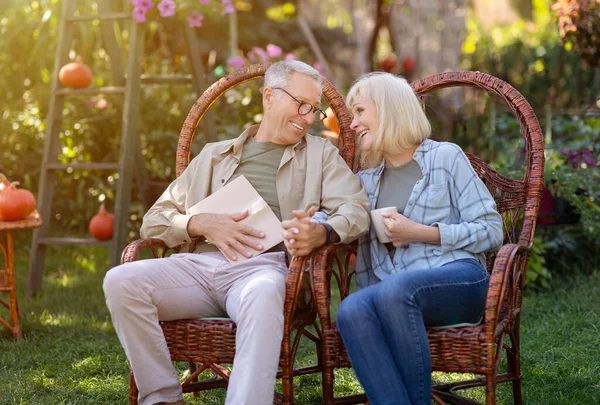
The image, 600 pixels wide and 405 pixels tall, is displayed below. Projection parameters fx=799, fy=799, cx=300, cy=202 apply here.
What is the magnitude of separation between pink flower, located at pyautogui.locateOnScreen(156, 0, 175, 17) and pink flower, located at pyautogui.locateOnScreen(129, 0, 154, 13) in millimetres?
49

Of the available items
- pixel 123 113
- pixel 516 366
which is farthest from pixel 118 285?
pixel 123 113

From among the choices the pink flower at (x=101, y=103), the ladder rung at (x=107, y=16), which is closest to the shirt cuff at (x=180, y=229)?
the ladder rung at (x=107, y=16)

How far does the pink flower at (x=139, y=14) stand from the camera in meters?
4.34

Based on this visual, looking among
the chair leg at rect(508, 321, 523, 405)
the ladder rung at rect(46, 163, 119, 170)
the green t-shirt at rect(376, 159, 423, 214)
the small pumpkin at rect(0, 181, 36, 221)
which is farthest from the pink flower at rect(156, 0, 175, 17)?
the chair leg at rect(508, 321, 523, 405)

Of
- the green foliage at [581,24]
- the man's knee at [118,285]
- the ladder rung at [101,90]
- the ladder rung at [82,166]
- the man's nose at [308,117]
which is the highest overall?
the green foliage at [581,24]

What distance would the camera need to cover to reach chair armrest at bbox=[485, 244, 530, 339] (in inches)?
89.2

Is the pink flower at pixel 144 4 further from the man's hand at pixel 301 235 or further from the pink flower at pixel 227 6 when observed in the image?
the man's hand at pixel 301 235

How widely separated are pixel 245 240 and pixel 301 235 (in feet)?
1.14

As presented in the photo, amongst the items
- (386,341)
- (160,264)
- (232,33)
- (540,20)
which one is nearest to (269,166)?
(160,264)

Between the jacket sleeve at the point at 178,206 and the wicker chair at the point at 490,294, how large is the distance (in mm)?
561

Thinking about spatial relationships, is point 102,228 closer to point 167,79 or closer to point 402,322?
point 167,79

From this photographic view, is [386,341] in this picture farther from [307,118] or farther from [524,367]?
[524,367]

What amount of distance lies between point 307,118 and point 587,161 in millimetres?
2306

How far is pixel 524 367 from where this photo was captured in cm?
324
